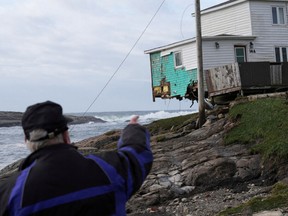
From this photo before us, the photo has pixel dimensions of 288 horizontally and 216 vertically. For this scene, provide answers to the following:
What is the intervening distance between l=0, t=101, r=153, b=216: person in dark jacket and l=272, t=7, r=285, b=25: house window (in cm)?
2949

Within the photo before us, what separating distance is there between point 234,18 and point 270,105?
50.2 ft

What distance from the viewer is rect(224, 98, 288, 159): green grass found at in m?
12.6

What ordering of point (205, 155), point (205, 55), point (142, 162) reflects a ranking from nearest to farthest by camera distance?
point (142, 162), point (205, 155), point (205, 55)

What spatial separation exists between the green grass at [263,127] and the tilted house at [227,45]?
11.1 m

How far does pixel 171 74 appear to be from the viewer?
30.3m

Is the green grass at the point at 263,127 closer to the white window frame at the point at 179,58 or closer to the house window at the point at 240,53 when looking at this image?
the house window at the point at 240,53

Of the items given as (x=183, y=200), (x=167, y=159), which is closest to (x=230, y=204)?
(x=183, y=200)

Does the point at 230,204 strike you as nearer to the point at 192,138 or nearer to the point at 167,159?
the point at 167,159

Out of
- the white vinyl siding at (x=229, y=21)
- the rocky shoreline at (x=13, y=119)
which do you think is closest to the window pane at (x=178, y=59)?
the white vinyl siding at (x=229, y=21)

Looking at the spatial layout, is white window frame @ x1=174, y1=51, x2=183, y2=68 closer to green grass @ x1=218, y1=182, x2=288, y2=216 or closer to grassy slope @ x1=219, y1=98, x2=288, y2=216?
grassy slope @ x1=219, y1=98, x2=288, y2=216

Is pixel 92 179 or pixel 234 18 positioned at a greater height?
pixel 234 18

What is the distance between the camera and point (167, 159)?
14.4 metres

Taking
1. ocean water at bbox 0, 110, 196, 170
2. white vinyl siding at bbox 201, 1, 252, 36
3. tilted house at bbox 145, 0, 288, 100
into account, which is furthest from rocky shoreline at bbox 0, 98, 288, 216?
white vinyl siding at bbox 201, 1, 252, 36

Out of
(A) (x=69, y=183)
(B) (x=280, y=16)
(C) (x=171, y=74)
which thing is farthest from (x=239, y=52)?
(A) (x=69, y=183)
